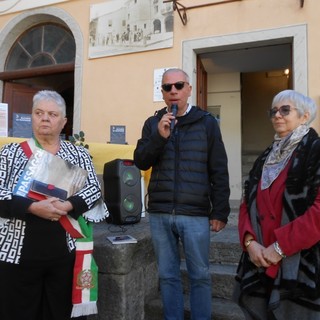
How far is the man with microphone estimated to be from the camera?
2303 mm

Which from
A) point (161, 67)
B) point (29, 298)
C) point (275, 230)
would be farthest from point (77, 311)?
point (161, 67)

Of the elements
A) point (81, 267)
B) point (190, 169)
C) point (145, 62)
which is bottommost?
point (81, 267)

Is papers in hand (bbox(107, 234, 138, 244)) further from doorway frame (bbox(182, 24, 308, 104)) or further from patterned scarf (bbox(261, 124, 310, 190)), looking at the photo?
doorway frame (bbox(182, 24, 308, 104))

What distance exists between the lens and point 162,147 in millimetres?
2258

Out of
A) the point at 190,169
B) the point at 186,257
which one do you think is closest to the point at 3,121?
the point at 190,169

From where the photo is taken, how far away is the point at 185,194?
7.54 feet

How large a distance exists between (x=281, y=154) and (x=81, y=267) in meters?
1.31

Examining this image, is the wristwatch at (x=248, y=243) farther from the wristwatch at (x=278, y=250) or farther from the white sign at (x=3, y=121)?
the white sign at (x=3, y=121)

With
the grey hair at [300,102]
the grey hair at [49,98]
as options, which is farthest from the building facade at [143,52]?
the grey hair at [49,98]

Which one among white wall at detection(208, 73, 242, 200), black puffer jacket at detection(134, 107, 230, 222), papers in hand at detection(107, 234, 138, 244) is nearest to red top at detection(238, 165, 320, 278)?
black puffer jacket at detection(134, 107, 230, 222)

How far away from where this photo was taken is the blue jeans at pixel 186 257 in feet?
7.55

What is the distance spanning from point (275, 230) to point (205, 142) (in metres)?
0.78

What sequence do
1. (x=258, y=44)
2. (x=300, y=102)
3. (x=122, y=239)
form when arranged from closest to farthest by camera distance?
1. (x=300, y=102)
2. (x=122, y=239)
3. (x=258, y=44)

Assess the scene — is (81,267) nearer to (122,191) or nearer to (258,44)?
(122,191)
